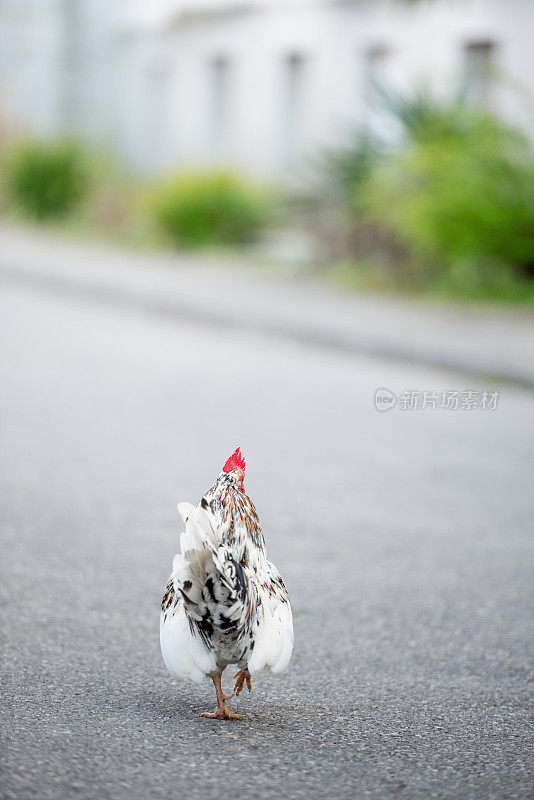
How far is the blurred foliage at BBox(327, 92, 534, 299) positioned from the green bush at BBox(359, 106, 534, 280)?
0.01 metres

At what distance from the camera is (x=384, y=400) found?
9.22 m

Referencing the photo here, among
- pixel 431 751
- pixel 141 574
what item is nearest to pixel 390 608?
pixel 141 574

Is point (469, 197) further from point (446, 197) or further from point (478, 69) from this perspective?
point (478, 69)

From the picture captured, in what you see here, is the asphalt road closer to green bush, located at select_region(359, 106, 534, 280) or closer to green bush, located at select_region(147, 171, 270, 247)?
green bush, located at select_region(359, 106, 534, 280)

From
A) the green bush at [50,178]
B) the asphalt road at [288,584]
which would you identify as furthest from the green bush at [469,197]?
the green bush at [50,178]

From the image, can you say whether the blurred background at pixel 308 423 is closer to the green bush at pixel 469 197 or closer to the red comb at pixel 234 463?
the green bush at pixel 469 197

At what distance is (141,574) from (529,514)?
7.46 ft

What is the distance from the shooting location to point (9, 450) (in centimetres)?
709

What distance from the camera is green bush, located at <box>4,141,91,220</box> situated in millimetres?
23000

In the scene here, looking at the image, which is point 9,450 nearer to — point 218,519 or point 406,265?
point 218,519

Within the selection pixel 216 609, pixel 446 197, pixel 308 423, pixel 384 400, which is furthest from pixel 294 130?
pixel 216 609

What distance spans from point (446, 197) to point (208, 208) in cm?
663

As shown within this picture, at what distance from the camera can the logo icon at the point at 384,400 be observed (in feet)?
29.5

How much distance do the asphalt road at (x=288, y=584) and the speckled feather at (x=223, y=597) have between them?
0.76 ft
